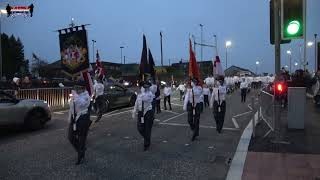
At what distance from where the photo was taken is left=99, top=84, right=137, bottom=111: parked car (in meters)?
22.0

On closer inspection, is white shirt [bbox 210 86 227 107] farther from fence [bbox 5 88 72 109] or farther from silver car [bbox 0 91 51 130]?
fence [bbox 5 88 72 109]

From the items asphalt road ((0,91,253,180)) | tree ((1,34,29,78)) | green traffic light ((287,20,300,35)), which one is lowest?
asphalt road ((0,91,253,180))

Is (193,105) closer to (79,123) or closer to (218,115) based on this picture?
(218,115)

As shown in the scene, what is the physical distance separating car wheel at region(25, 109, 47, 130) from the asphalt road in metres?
0.32

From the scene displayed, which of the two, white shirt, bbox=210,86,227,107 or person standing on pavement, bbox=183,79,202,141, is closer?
person standing on pavement, bbox=183,79,202,141

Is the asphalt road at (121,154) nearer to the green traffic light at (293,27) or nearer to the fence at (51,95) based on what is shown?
the green traffic light at (293,27)

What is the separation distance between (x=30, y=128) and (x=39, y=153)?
4.23 metres

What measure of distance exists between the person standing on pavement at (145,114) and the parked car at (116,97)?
10518mm

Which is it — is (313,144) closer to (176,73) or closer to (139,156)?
(139,156)

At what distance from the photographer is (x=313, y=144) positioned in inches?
427

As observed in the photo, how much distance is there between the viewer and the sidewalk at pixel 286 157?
25.9ft

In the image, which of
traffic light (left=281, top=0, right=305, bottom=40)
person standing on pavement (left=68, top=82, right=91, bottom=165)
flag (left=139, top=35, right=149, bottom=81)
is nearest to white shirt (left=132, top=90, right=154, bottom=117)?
person standing on pavement (left=68, top=82, right=91, bottom=165)

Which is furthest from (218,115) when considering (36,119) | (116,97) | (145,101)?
(116,97)

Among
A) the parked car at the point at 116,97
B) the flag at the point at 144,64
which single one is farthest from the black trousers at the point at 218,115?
the parked car at the point at 116,97
